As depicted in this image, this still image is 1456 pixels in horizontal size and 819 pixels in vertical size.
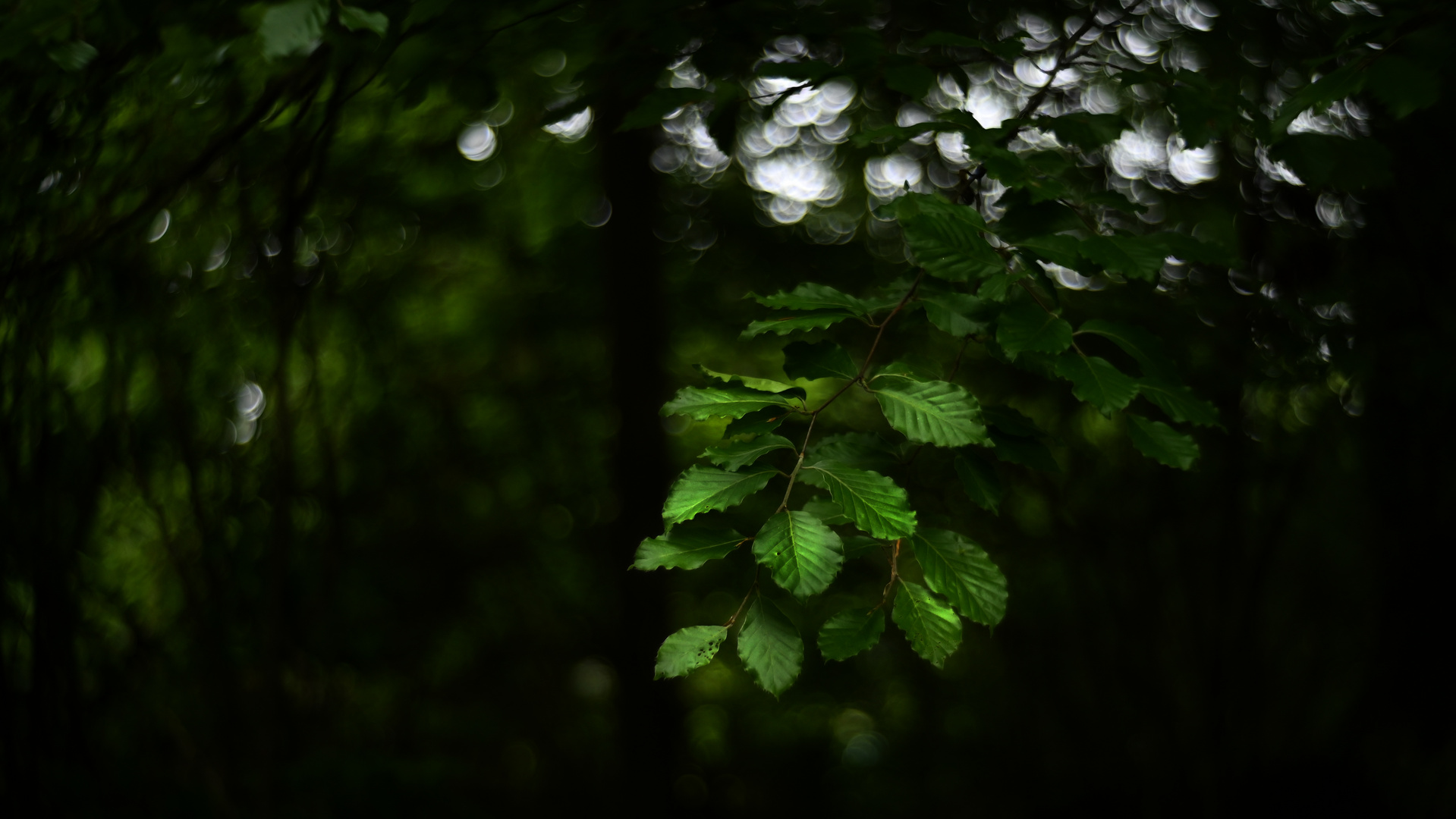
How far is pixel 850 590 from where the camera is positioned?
5590 millimetres

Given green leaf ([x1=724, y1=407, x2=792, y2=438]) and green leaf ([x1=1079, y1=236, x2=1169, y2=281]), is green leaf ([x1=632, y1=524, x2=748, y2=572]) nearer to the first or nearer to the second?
green leaf ([x1=724, y1=407, x2=792, y2=438])

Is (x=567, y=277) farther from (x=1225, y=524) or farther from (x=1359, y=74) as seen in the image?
(x=1359, y=74)

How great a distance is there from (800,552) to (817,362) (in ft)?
0.90

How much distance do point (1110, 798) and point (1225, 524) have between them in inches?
63.7

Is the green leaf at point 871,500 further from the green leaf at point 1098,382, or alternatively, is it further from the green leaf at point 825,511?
the green leaf at point 1098,382

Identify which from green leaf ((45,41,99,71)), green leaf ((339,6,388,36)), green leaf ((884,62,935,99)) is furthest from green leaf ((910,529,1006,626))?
green leaf ((45,41,99,71))

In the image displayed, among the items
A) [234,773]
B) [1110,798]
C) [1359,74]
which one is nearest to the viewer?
[1359,74]

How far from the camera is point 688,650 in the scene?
0.98 metres

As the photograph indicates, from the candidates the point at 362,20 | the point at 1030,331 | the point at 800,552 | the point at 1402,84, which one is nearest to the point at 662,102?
the point at 362,20

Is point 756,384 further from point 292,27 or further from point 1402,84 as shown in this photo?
point 1402,84

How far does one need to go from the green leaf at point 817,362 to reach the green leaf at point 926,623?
0.27 m

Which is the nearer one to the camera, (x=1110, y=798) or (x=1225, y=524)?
(x=1225, y=524)

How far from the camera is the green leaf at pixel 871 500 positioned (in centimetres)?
93

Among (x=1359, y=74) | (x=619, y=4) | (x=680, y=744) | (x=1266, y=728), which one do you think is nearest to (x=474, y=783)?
(x=680, y=744)
